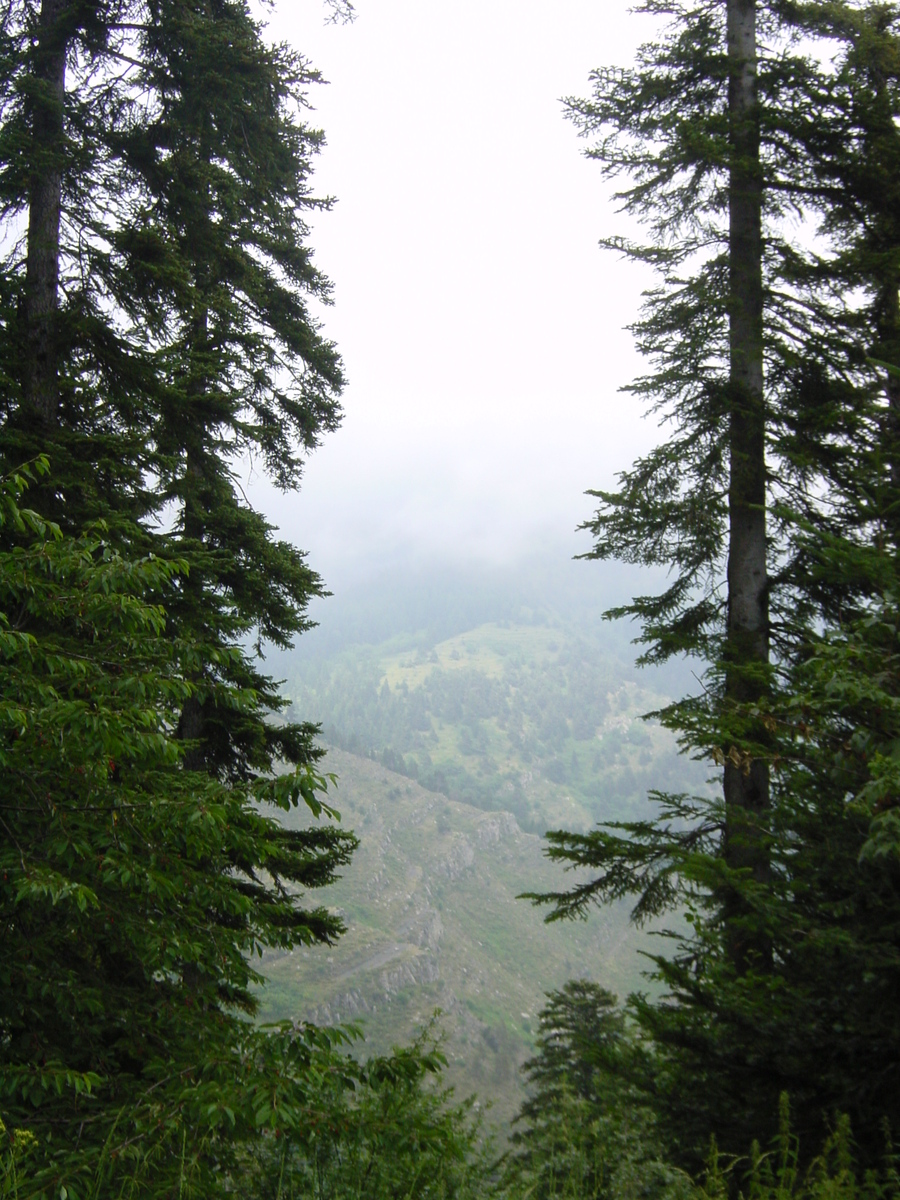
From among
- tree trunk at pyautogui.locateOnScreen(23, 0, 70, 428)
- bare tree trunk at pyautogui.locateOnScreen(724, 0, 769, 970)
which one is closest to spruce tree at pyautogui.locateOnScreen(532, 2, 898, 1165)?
bare tree trunk at pyautogui.locateOnScreen(724, 0, 769, 970)

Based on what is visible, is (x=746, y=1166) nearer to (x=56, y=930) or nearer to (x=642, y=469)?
(x=56, y=930)

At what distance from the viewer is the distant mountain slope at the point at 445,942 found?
322ft

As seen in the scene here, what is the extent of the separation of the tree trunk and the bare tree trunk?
286 inches

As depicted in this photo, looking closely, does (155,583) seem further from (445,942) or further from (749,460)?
(445,942)

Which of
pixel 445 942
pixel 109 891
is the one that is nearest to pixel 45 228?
pixel 109 891

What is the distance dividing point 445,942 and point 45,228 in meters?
146

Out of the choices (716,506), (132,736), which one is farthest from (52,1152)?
(716,506)

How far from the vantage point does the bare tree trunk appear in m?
7.25

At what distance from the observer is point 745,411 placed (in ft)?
23.7

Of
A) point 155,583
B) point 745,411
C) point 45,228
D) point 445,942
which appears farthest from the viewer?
point 445,942

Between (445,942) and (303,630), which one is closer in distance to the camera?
(303,630)

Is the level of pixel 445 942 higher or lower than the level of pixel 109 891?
lower

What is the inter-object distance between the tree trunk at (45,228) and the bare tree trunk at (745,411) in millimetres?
7268

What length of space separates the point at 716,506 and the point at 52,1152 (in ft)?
25.7
